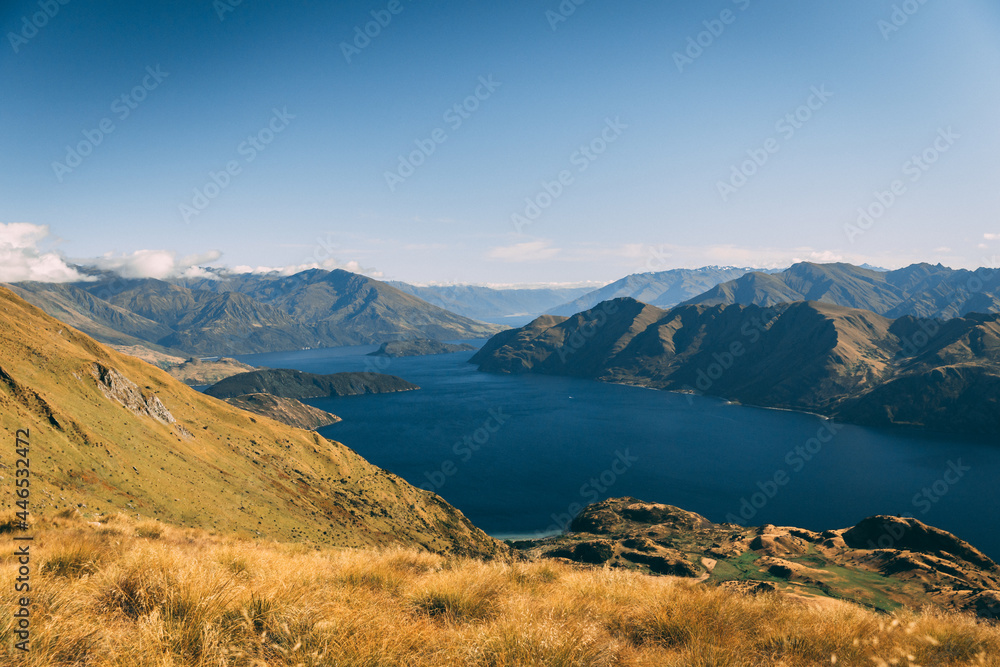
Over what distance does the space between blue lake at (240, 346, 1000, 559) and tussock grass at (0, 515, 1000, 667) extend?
3871 inches

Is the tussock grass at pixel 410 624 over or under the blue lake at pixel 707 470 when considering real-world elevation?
over

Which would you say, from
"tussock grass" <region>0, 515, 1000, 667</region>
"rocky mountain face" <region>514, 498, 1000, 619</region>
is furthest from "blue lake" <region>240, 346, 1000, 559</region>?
"tussock grass" <region>0, 515, 1000, 667</region>

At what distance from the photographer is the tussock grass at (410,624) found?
505 centimetres

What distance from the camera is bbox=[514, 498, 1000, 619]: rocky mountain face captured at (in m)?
52.1

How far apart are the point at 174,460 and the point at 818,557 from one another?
89.0 meters

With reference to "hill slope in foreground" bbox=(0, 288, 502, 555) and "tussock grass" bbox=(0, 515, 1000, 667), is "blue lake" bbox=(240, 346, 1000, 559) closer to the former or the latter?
"hill slope in foreground" bbox=(0, 288, 502, 555)

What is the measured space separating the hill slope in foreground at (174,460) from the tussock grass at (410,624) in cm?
2944

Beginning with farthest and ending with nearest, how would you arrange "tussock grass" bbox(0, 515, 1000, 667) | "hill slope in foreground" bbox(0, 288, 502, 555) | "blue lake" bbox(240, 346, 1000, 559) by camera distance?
"blue lake" bbox(240, 346, 1000, 559) < "hill slope in foreground" bbox(0, 288, 502, 555) < "tussock grass" bbox(0, 515, 1000, 667)

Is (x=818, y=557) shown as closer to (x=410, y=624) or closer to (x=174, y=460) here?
(x=410, y=624)

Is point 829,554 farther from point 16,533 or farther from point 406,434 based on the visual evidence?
point 406,434

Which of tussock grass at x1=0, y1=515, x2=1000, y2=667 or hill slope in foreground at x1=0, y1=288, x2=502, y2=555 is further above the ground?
tussock grass at x1=0, y1=515, x2=1000, y2=667

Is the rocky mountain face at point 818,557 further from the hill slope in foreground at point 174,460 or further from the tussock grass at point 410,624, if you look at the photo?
the tussock grass at point 410,624

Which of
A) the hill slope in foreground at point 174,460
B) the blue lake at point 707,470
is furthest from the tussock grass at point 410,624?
the blue lake at point 707,470

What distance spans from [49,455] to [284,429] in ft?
138
